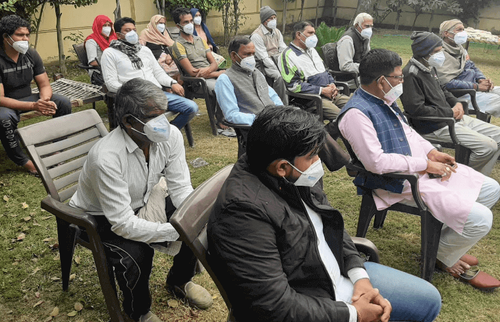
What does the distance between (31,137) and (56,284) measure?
3.42 feet

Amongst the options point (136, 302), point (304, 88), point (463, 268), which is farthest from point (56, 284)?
Result: point (304, 88)

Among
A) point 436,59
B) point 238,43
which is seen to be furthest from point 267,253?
point 436,59

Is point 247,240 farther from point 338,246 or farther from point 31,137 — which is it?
point 31,137

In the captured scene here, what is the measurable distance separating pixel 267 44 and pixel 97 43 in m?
2.70

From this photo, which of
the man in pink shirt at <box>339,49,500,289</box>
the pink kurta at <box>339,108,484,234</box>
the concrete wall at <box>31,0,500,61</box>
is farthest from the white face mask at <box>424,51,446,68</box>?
the concrete wall at <box>31,0,500,61</box>

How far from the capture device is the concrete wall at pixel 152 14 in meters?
8.30

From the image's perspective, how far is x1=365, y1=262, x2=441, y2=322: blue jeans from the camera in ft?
6.25

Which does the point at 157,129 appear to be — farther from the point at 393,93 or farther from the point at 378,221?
the point at 378,221

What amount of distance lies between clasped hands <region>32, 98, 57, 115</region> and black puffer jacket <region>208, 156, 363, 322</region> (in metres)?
3.23

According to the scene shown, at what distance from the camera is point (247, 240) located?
151 cm

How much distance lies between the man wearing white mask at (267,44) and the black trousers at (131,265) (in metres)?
4.04

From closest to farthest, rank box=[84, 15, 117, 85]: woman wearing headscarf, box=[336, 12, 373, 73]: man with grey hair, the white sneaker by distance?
the white sneaker → box=[84, 15, 117, 85]: woman wearing headscarf → box=[336, 12, 373, 73]: man with grey hair

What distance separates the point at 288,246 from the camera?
1.64 meters

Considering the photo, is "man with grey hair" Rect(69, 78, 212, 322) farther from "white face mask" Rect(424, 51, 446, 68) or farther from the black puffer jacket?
"white face mask" Rect(424, 51, 446, 68)
